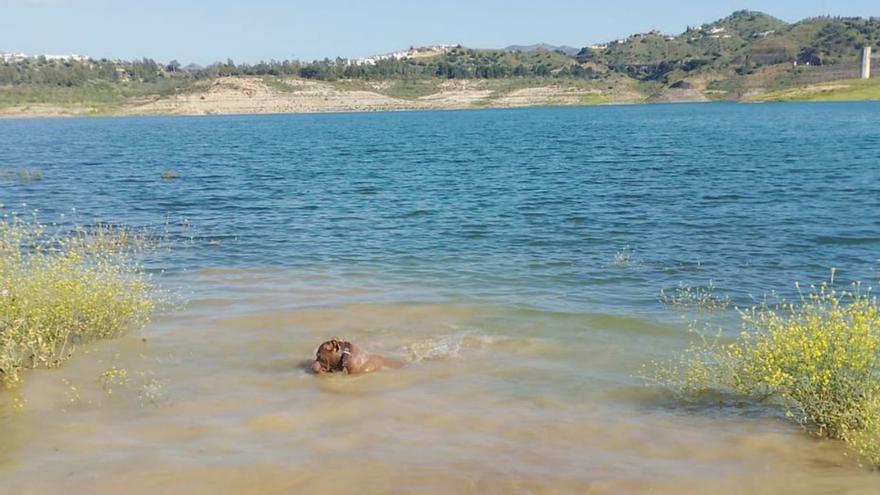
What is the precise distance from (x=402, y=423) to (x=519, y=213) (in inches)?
796

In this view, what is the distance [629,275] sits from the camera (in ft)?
63.3

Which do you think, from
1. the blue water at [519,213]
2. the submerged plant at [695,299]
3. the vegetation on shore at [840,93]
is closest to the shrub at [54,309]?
the blue water at [519,213]

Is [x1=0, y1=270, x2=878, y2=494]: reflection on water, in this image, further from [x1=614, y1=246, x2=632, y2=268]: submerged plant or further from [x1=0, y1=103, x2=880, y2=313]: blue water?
[x1=614, y1=246, x2=632, y2=268]: submerged plant

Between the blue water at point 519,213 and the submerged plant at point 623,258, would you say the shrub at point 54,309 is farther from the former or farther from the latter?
the submerged plant at point 623,258

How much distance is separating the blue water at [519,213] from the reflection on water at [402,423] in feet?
12.6

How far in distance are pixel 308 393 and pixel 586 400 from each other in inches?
160

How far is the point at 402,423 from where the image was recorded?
10.2 metres

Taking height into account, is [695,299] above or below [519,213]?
above

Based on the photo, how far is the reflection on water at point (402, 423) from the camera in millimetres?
8422

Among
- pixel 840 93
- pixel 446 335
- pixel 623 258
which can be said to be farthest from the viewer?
pixel 840 93

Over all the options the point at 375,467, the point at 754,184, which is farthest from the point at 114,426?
the point at 754,184

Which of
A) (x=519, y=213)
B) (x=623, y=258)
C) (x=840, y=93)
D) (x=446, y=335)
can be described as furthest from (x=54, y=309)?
(x=840, y=93)

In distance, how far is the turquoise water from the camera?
8.75 metres

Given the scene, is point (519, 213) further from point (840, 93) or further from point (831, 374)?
point (840, 93)
